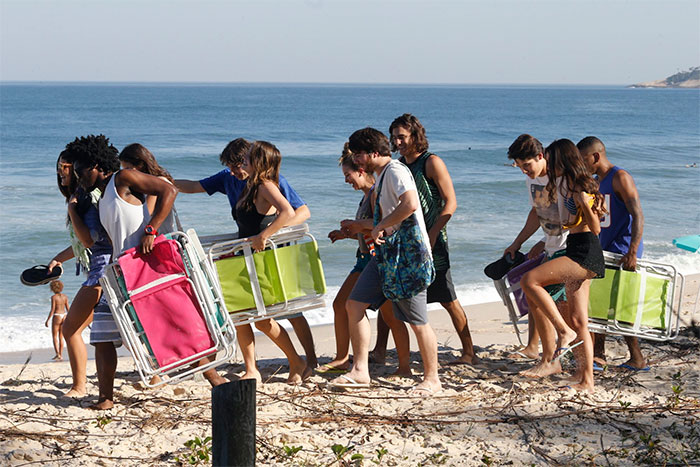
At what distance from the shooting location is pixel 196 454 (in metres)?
3.88

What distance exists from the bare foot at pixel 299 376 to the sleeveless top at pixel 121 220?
1.50 metres

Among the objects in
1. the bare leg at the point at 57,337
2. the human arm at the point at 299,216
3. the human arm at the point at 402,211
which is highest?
the human arm at the point at 402,211

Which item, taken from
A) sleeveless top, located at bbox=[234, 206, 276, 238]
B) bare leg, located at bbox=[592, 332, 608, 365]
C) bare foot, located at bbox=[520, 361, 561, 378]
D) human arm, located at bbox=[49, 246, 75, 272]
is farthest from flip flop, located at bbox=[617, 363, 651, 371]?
human arm, located at bbox=[49, 246, 75, 272]

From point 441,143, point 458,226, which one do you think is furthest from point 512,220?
point 441,143

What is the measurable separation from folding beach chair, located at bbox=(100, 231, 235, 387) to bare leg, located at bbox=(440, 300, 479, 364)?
1.76 metres

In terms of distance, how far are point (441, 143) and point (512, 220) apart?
23292 mm

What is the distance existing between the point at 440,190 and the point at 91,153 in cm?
220

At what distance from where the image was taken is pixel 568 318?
16.9 feet

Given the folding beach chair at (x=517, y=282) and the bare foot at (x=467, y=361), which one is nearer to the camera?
the folding beach chair at (x=517, y=282)

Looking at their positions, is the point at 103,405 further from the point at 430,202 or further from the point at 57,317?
the point at 57,317

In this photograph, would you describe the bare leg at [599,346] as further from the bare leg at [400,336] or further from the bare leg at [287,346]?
the bare leg at [287,346]

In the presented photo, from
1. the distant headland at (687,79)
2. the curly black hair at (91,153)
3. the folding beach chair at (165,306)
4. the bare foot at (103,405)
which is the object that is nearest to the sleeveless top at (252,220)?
the folding beach chair at (165,306)

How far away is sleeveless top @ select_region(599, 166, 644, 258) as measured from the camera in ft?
17.2

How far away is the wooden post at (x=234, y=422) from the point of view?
9.71ft
